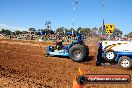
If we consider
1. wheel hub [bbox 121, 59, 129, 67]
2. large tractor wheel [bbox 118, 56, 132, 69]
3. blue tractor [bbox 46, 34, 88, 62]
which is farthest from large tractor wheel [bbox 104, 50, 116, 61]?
blue tractor [bbox 46, 34, 88, 62]

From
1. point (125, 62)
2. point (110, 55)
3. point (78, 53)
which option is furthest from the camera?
point (78, 53)

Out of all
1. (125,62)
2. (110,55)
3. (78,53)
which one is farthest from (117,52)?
(78,53)

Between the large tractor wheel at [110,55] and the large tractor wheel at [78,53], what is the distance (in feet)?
4.24

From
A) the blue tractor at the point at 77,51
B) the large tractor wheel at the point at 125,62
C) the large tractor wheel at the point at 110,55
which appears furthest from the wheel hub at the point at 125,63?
the blue tractor at the point at 77,51

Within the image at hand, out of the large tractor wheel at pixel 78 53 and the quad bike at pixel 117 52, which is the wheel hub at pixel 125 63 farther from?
the large tractor wheel at pixel 78 53

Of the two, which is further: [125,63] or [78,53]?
[78,53]

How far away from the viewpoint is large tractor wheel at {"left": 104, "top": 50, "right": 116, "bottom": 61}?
12.8 metres

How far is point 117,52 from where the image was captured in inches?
505

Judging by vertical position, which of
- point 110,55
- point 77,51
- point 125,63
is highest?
point 77,51

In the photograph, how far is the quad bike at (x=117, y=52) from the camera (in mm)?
12509

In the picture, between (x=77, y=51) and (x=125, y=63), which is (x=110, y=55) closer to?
(x=125, y=63)

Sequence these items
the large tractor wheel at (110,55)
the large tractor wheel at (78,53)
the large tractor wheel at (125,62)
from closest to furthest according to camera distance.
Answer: the large tractor wheel at (125,62) < the large tractor wheel at (110,55) < the large tractor wheel at (78,53)

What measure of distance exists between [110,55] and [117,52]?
14.0 inches

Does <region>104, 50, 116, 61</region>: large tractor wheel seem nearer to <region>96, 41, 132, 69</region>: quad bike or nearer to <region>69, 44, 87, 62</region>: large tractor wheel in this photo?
<region>96, 41, 132, 69</region>: quad bike
